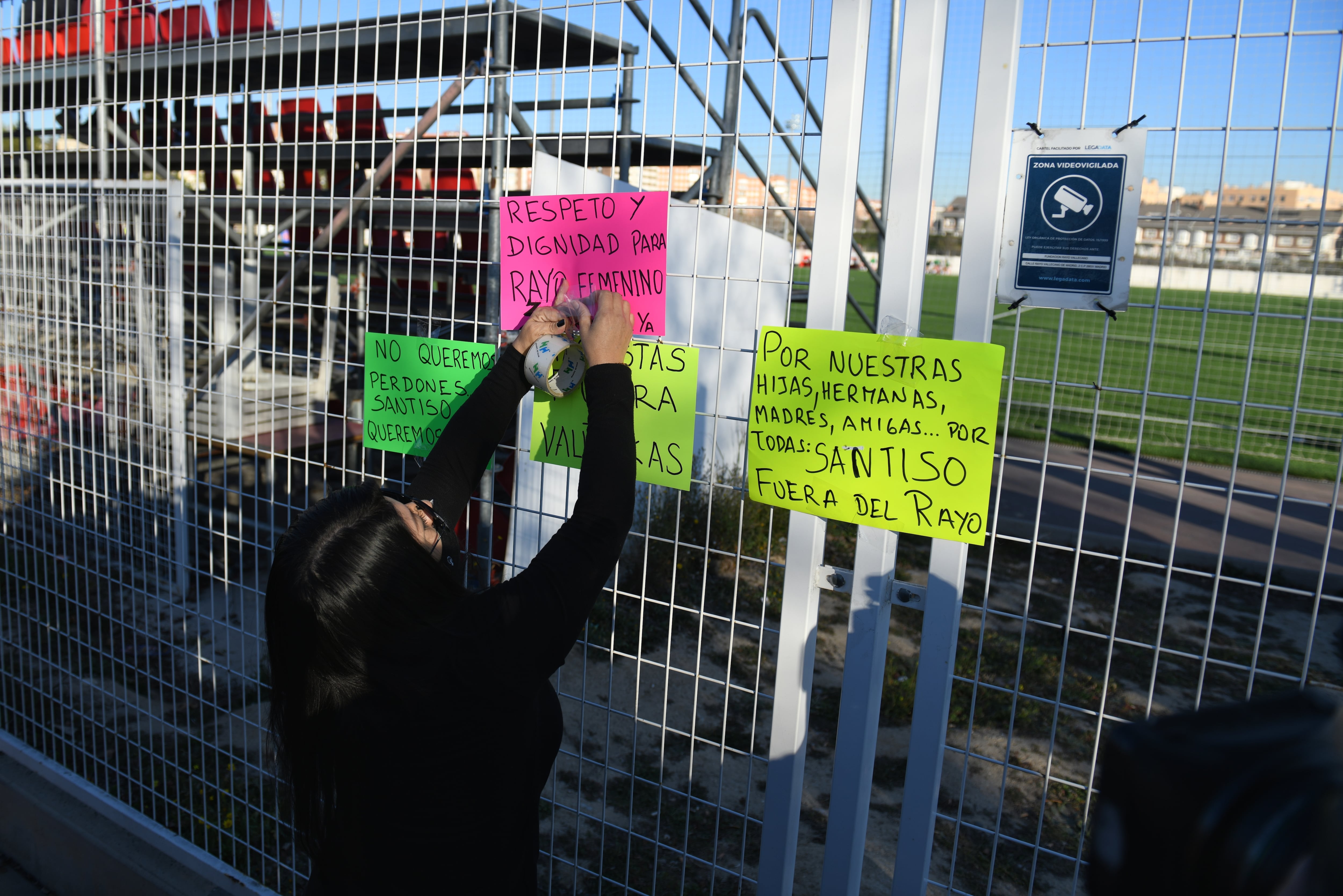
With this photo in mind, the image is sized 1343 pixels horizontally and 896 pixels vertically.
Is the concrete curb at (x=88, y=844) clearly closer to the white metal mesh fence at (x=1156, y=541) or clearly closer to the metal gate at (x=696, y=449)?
the metal gate at (x=696, y=449)

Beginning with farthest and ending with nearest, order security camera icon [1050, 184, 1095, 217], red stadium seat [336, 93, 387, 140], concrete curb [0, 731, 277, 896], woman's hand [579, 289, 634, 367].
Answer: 1. red stadium seat [336, 93, 387, 140]
2. concrete curb [0, 731, 277, 896]
3. woman's hand [579, 289, 634, 367]
4. security camera icon [1050, 184, 1095, 217]

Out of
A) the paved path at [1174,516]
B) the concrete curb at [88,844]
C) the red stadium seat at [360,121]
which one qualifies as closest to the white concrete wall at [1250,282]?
the concrete curb at [88,844]

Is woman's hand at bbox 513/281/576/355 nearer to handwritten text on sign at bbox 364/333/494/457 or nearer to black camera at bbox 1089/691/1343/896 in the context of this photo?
handwritten text on sign at bbox 364/333/494/457

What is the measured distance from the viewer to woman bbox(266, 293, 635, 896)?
1.43 metres

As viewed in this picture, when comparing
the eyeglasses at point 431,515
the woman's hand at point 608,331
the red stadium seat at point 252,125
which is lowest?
the eyeglasses at point 431,515

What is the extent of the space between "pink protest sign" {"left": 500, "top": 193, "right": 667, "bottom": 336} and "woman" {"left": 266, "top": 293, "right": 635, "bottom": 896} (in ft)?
1.33

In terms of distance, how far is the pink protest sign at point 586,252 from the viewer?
69.3 inches

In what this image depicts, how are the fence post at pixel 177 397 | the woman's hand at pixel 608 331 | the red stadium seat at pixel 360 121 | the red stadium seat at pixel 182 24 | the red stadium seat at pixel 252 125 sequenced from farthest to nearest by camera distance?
the red stadium seat at pixel 360 121, the red stadium seat at pixel 252 125, the red stadium seat at pixel 182 24, the fence post at pixel 177 397, the woman's hand at pixel 608 331

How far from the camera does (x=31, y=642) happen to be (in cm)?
347

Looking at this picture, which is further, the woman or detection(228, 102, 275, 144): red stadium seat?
detection(228, 102, 275, 144): red stadium seat

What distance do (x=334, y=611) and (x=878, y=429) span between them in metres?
1.02

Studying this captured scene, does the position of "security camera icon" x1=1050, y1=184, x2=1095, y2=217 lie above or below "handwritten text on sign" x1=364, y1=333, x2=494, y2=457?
above

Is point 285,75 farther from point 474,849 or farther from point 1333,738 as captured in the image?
point 1333,738

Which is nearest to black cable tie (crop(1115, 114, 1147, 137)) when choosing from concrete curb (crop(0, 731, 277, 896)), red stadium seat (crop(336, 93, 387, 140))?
Answer: concrete curb (crop(0, 731, 277, 896))
